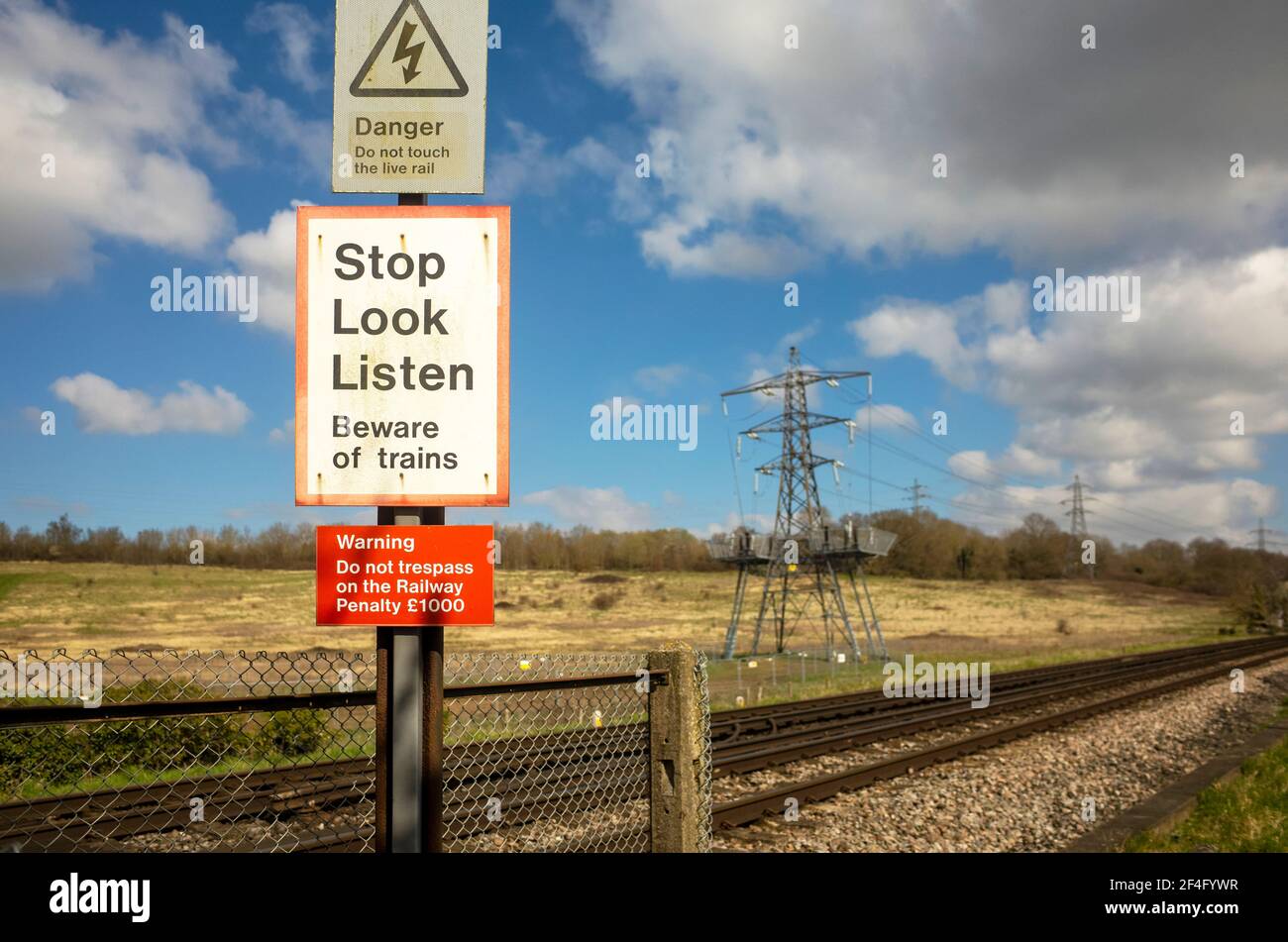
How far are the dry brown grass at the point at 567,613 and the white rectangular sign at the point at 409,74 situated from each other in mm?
30901

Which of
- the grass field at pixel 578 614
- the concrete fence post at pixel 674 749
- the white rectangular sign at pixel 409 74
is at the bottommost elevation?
the grass field at pixel 578 614

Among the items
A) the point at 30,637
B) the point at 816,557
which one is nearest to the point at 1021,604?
the point at 816,557

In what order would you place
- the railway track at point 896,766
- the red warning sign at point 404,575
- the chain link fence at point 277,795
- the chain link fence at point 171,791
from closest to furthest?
the red warning sign at point 404,575 → the chain link fence at point 277,795 → the chain link fence at point 171,791 → the railway track at point 896,766

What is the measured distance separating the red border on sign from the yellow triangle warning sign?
49 centimetres

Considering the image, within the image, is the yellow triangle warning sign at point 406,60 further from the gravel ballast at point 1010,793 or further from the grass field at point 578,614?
Answer: the grass field at point 578,614

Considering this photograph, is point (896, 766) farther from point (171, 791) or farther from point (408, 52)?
point (408, 52)

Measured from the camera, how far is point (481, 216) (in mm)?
3117

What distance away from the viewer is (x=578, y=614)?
5703cm

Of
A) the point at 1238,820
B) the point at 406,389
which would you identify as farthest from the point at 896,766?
the point at 406,389

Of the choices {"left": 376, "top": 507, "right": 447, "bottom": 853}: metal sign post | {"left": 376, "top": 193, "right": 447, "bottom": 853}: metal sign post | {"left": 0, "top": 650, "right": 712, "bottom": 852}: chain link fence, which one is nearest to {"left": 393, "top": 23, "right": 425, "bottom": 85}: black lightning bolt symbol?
{"left": 376, "top": 193, "right": 447, "bottom": 853}: metal sign post

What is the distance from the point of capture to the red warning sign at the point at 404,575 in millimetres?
2914

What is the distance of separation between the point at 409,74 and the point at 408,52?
0.25ft

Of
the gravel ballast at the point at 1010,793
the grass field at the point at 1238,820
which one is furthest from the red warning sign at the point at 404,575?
the gravel ballast at the point at 1010,793
